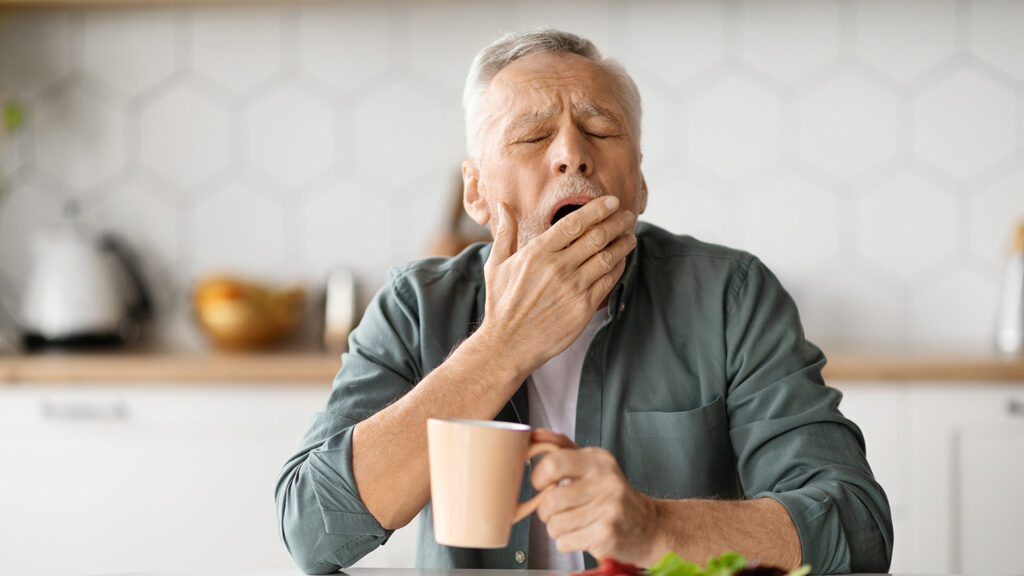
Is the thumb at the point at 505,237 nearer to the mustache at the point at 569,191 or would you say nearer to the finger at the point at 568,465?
the mustache at the point at 569,191

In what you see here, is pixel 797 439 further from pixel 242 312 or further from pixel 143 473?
pixel 242 312

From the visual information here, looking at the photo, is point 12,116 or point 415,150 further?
point 415,150

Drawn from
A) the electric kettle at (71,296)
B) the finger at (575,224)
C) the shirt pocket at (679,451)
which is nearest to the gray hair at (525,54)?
the finger at (575,224)

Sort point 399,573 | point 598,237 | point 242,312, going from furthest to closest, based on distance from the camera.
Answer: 1. point 242,312
2. point 598,237
3. point 399,573

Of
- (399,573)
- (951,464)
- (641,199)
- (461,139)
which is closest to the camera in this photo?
(399,573)

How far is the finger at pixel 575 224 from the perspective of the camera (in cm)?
119

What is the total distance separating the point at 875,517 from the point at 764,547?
0.51 ft

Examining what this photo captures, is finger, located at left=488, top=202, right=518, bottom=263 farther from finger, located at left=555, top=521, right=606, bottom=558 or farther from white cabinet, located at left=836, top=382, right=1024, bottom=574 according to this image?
white cabinet, located at left=836, top=382, right=1024, bottom=574

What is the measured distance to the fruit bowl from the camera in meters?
2.49

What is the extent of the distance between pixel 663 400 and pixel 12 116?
6.42ft

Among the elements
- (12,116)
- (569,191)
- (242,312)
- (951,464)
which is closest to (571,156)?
(569,191)

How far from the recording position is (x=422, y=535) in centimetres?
132

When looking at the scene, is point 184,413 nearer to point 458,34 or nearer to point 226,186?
point 226,186

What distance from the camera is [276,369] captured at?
214cm
